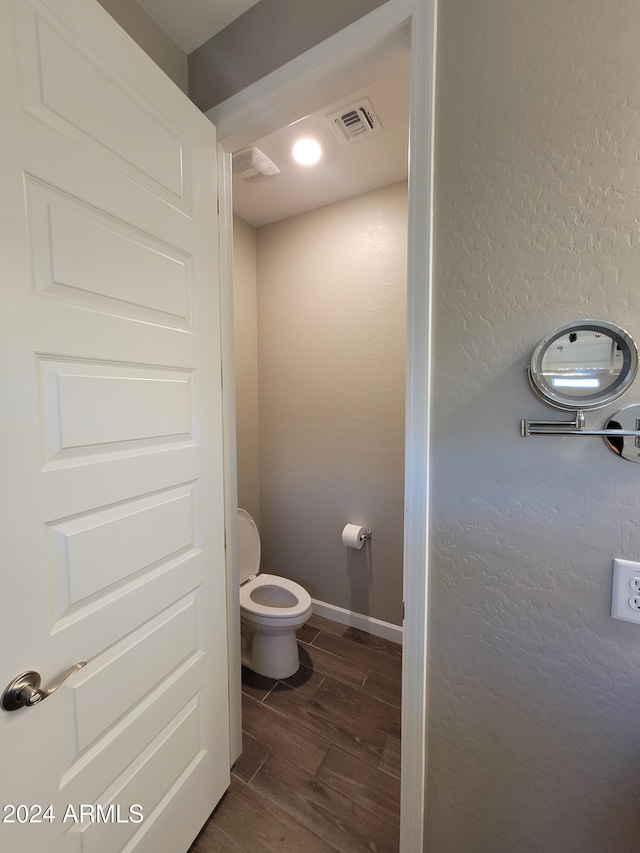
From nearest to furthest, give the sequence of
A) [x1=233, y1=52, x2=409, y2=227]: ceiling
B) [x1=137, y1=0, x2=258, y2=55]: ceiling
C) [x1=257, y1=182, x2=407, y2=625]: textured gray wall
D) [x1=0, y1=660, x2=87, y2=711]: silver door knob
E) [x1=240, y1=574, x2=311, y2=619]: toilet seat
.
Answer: [x1=0, y1=660, x2=87, y2=711]: silver door knob
[x1=137, y1=0, x2=258, y2=55]: ceiling
[x1=233, y1=52, x2=409, y2=227]: ceiling
[x1=240, y1=574, x2=311, y2=619]: toilet seat
[x1=257, y1=182, x2=407, y2=625]: textured gray wall

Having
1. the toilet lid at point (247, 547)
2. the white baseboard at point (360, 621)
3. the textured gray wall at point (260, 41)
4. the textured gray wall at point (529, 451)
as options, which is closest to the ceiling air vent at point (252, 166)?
the textured gray wall at point (260, 41)

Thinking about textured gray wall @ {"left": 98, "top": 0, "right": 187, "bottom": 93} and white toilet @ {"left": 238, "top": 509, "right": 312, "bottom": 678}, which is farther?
white toilet @ {"left": 238, "top": 509, "right": 312, "bottom": 678}

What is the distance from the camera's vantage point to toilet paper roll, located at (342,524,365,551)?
1942 mm

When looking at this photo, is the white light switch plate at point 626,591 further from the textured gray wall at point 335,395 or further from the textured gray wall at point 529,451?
the textured gray wall at point 335,395

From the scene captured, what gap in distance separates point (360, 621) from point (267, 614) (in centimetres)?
78

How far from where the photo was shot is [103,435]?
0.75m

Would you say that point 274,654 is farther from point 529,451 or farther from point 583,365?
point 583,365

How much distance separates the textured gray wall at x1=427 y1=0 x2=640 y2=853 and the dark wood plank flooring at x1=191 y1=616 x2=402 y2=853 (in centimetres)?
52

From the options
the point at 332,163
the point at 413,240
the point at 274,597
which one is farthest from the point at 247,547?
the point at 332,163

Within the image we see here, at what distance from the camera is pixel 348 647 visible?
6.31ft

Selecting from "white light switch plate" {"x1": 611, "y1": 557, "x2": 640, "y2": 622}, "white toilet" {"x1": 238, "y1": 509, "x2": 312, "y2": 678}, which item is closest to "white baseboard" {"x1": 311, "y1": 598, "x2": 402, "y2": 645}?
"white toilet" {"x1": 238, "y1": 509, "x2": 312, "y2": 678}

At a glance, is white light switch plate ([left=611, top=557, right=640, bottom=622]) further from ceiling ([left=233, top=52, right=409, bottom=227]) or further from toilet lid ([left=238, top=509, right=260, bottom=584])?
toilet lid ([left=238, top=509, right=260, bottom=584])

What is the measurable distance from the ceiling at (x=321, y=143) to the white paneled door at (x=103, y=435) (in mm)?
329

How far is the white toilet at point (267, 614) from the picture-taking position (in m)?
1.61
